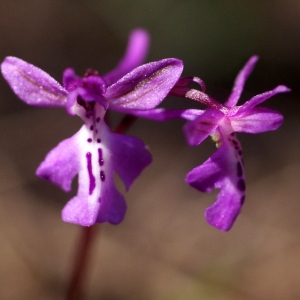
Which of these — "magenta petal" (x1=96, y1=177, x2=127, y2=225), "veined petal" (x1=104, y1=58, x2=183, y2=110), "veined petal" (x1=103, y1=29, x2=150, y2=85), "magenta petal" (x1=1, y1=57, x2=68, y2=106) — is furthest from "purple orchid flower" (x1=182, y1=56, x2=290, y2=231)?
"veined petal" (x1=103, y1=29, x2=150, y2=85)

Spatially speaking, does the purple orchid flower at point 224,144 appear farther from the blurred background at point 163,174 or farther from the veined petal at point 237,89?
the blurred background at point 163,174

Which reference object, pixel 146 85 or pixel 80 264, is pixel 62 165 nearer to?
pixel 146 85

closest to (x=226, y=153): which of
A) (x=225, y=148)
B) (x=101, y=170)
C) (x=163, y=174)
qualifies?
(x=225, y=148)

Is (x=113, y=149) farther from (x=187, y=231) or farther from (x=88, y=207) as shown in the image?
(x=187, y=231)

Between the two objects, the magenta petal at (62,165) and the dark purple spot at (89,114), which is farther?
the dark purple spot at (89,114)

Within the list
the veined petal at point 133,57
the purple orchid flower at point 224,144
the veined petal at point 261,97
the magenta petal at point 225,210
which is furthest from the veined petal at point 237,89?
the veined petal at point 133,57

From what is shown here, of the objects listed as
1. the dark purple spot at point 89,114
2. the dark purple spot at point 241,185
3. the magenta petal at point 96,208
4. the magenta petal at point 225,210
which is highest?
the dark purple spot at point 89,114
